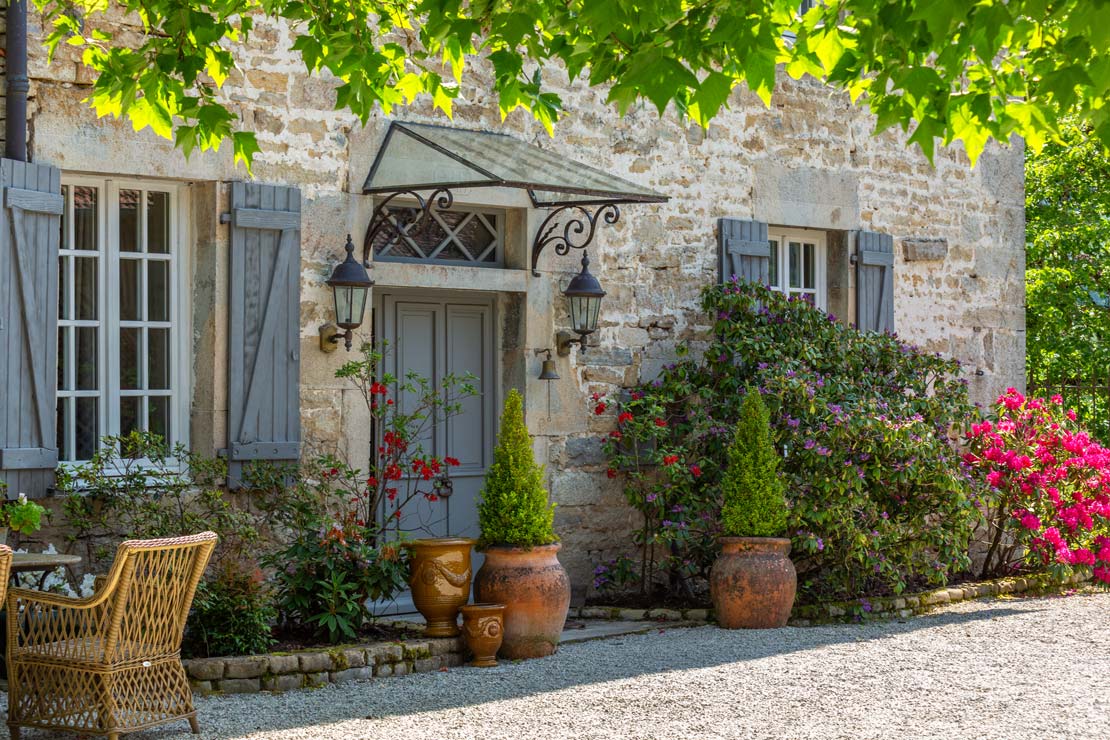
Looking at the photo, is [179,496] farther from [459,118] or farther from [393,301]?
[459,118]

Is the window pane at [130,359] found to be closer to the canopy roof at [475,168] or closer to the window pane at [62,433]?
the window pane at [62,433]

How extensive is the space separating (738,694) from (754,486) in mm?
2001

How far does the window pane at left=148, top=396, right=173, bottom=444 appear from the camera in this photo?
25.3 feet

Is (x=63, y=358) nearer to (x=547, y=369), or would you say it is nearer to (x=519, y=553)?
(x=519, y=553)

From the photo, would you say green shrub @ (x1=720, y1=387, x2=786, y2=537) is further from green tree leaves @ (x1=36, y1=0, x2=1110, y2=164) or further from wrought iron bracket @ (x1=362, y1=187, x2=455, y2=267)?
green tree leaves @ (x1=36, y1=0, x2=1110, y2=164)

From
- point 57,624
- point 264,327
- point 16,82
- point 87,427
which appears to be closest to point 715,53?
point 57,624

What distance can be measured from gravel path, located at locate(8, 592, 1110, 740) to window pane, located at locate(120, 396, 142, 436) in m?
1.76

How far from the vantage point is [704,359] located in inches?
384

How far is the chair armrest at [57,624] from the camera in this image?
18.0ft

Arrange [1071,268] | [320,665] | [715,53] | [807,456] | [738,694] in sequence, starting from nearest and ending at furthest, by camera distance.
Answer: [715,53] < [738,694] < [320,665] < [807,456] < [1071,268]

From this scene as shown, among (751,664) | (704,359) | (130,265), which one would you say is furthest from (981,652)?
(130,265)

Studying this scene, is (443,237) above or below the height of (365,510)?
above

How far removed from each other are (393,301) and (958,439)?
14.5ft

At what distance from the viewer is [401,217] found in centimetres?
859
